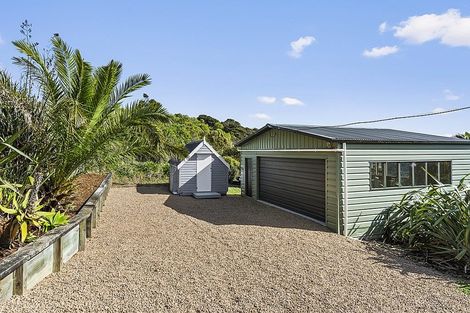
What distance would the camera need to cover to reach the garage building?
8.18 meters

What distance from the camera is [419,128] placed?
12.9 metres

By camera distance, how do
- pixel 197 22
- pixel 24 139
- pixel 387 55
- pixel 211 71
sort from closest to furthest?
pixel 24 139
pixel 197 22
pixel 387 55
pixel 211 71

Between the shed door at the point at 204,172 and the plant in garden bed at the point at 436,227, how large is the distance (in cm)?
797

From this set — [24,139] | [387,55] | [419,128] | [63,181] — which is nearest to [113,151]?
[63,181]

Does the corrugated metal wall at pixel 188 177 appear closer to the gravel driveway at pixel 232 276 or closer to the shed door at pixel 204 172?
the shed door at pixel 204 172

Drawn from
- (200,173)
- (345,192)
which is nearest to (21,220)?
(345,192)

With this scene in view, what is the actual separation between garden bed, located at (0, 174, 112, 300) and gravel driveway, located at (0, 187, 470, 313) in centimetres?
13

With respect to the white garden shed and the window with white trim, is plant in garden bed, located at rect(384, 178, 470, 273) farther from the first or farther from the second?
the white garden shed

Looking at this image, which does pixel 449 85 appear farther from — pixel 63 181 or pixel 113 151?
pixel 63 181

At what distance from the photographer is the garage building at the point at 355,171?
8.18 meters

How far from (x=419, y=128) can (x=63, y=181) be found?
1297cm

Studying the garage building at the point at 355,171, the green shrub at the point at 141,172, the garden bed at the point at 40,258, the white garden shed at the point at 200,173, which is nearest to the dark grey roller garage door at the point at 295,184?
the garage building at the point at 355,171

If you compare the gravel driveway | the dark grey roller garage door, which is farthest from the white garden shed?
the gravel driveway

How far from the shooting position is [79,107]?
6461mm
